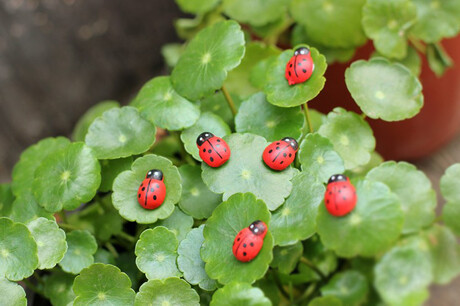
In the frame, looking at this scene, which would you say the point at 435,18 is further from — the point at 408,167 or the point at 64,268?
the point at 64,268

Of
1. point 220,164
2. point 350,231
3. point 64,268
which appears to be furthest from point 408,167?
point 64,268

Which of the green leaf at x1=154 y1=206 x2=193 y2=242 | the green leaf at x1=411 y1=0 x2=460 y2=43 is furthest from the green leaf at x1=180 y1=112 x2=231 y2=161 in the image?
the green leaf at x1=411 y1=0 x2=460 y2=43

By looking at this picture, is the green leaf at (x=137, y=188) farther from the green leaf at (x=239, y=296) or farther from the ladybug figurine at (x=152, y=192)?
the green leaf at (x=239, y=296)

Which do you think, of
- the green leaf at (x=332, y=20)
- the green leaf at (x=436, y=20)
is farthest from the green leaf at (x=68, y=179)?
the green leaf at (x=436, y=20)

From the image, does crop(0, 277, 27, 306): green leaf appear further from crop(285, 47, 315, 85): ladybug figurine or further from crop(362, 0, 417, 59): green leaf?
crop(362, 0, 417, 59): green leaf

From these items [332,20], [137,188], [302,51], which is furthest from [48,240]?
[332,20]

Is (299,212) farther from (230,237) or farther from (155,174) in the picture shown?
(155,174)
